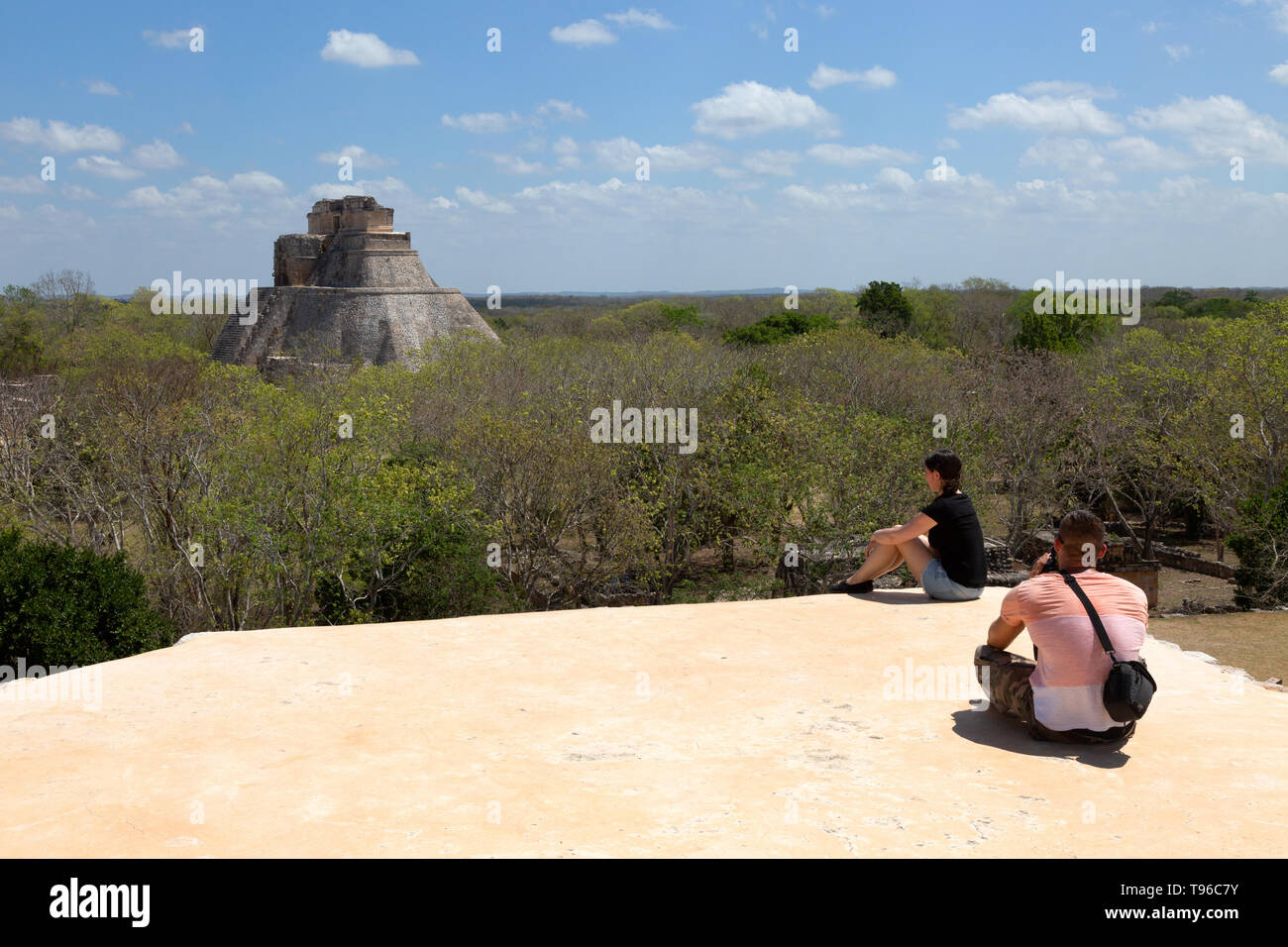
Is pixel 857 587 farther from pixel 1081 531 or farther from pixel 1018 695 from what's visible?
pixel 1081 531

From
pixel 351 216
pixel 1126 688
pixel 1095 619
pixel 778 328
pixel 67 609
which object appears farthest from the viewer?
pixel 778 328

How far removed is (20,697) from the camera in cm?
553

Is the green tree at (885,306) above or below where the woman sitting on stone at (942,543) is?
above

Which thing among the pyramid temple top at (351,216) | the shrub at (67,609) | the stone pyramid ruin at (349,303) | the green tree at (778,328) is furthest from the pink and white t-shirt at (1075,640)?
the pyramid temple top at (351,216)

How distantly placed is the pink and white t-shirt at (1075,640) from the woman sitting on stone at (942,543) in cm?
251

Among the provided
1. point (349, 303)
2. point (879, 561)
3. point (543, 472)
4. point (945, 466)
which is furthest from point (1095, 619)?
point (349, 303)

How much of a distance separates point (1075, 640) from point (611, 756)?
217 centimetres

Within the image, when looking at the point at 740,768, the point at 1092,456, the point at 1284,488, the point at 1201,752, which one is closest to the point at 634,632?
the point at 740,768

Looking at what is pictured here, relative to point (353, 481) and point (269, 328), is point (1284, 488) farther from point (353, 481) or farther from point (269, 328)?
point (269, 328)

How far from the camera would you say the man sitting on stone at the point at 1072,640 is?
15.2ft

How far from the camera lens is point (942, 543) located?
24.9ft

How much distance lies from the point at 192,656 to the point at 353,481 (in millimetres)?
9434

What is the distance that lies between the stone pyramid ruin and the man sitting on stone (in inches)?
1322

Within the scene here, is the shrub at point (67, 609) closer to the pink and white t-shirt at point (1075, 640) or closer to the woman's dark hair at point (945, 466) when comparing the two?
the woman's dark hair at point (945, 466)
